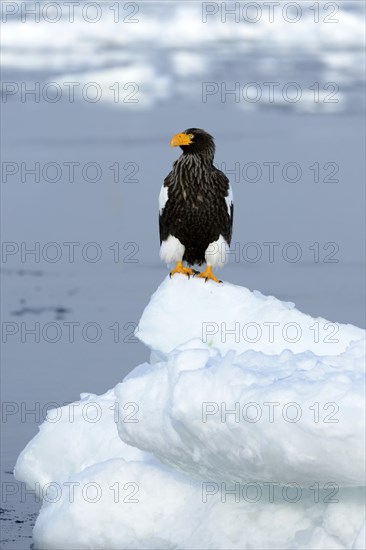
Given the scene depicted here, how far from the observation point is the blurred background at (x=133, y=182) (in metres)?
9.77

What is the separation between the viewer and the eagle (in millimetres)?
7902

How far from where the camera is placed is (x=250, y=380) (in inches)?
208

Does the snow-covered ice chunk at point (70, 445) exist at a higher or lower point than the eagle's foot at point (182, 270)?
lower

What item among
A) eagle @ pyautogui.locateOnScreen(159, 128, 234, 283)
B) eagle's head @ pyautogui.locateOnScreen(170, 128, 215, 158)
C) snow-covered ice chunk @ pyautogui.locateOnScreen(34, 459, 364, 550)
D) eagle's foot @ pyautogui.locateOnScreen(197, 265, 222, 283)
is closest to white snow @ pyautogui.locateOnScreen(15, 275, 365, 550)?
snow-covered ice chunk @ pyautogui.locateOnScreen(34, 459, 364, 550)

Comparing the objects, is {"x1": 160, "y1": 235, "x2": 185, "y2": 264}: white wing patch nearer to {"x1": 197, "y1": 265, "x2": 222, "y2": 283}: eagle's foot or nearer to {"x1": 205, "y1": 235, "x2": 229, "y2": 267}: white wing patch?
{"x1": 205, "y1": 235, "x2": 229, "y2": 267}: white wing patch

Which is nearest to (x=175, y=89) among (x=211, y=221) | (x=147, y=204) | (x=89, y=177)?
(x=89, y=177)

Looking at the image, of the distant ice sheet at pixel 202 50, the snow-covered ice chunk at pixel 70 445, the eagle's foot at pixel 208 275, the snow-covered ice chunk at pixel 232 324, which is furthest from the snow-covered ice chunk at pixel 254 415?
the distant ice sheet at pixel 202 50

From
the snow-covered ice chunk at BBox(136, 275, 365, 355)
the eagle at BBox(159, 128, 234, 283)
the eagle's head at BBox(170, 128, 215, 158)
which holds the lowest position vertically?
the snow-covered ice chunk at BBox(136, 275, 365, 355)

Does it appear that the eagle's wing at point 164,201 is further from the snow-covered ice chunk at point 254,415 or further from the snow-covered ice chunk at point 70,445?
the snow-covered ice chunk at point 254,415

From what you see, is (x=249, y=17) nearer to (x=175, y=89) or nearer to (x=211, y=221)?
(x=175, y=89)

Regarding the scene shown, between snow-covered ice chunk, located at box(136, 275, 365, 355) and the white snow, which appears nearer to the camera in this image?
the white snow

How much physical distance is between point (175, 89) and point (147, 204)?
1394 centimetres

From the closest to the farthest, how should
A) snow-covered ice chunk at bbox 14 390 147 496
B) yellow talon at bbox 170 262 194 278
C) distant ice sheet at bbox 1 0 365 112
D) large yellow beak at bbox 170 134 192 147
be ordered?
1. snow-covered ice chunk at bbox 14 390 147 496
2. yellow talon at bbox 170 262 194 278
3. large yellow beak at bbox 170 134 192 147
4. distant ice sheet at bbox 1 0 365 112

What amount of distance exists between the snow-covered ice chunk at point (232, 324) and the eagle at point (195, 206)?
1.02 metres
